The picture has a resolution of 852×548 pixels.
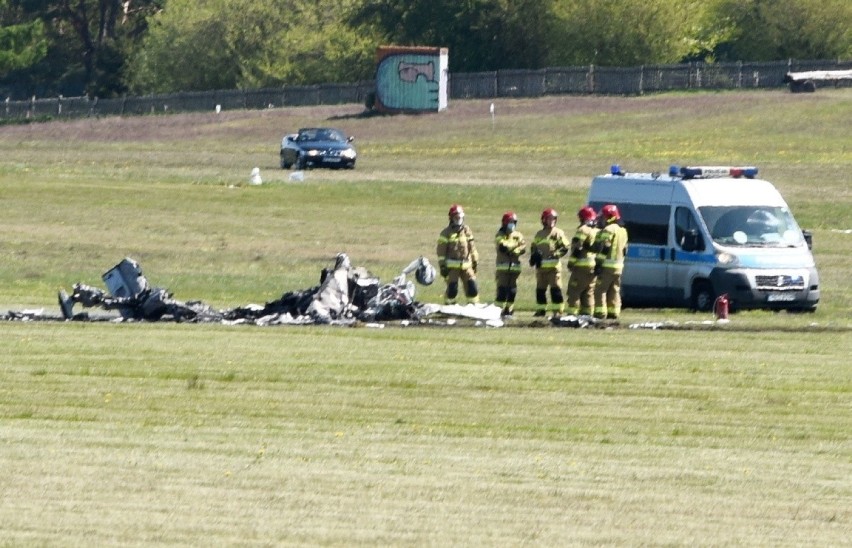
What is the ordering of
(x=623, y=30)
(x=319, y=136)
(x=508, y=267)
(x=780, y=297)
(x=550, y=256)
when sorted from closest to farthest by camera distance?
(x=550, y=256)
(x=508, y=267)
(x=780, y=297)
(x=319, y=136)
(x=623, y=30)

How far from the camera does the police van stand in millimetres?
24812

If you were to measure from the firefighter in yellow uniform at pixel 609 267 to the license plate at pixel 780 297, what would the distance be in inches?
97.1

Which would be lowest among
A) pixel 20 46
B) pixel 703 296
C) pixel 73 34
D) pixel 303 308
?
pixel 303 308

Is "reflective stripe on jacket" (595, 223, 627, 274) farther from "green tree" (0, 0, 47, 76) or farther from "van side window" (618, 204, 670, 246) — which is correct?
"green tree" (0, 0, 47, 76)

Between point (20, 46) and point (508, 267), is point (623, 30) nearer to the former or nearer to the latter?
point (20, 46)

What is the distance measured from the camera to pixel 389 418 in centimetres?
1522

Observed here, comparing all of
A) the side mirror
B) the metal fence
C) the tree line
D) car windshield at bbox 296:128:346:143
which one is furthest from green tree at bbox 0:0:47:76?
the side mirror

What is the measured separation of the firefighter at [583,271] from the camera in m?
23.4

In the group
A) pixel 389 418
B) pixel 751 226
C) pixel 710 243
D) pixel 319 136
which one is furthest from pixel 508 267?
pixel 319 136

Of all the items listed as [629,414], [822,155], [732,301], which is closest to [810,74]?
[822,155]

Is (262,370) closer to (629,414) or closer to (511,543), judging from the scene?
(629,414)

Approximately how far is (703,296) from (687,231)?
95 cm

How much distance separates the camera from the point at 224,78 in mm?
104625

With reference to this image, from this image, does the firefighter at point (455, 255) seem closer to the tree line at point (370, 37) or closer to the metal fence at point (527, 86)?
the metal fence at point (527, 86)
